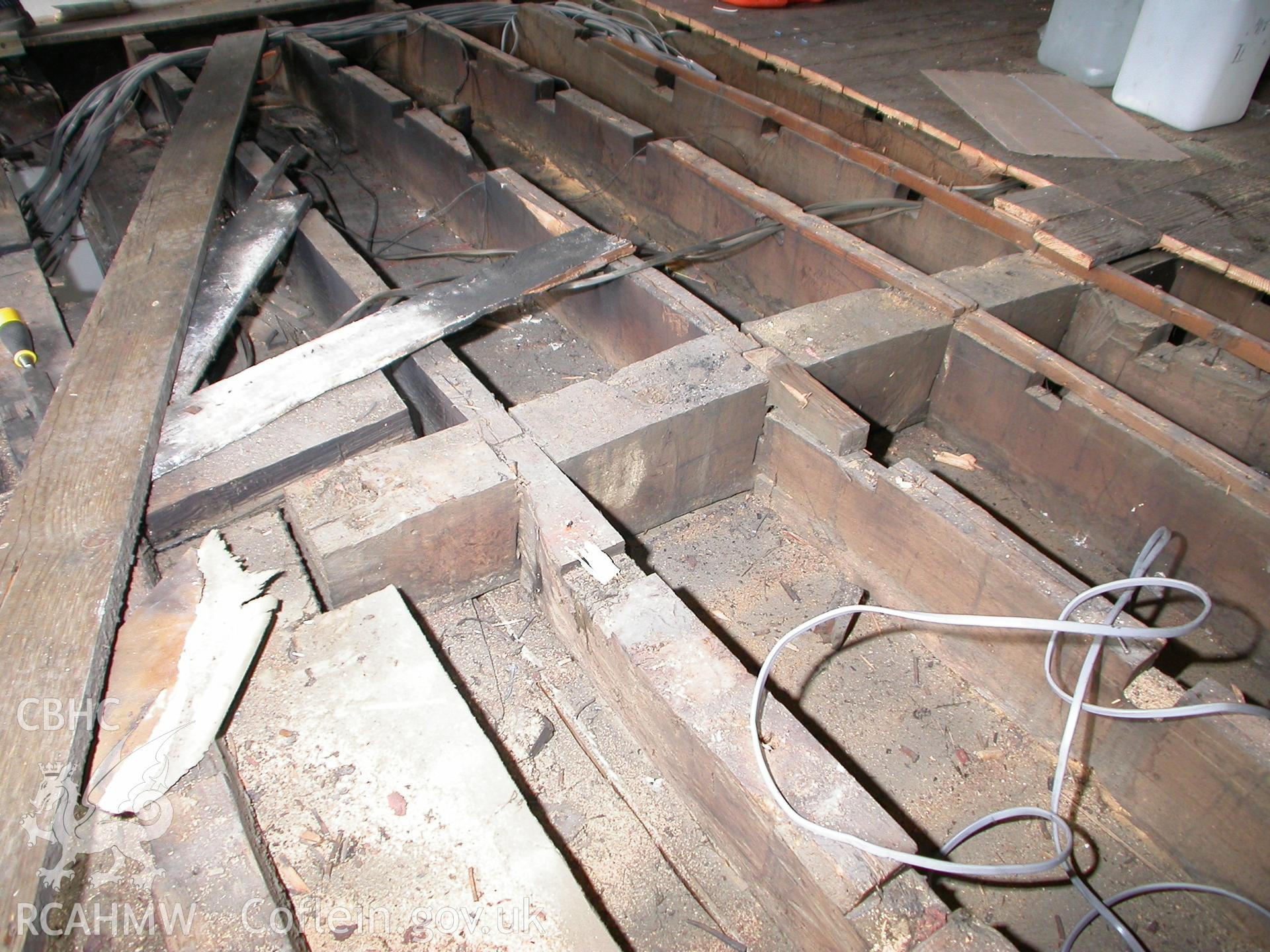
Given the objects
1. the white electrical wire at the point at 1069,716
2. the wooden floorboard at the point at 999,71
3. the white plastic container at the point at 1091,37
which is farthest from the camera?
the white plastic container at the point at 1091,37

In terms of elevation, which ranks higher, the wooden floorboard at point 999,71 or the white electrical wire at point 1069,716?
the wooden floorboard at point 999,71

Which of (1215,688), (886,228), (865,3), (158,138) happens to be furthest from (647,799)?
(865,3)

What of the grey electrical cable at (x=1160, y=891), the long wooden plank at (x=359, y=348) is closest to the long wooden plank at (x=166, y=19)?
the long wooden plank at (x=359, y=348)

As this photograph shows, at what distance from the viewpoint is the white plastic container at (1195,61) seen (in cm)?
427

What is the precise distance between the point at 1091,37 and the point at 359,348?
505cm

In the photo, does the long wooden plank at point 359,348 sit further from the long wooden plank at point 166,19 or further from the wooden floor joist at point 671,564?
the long wooden plank at point 166,19

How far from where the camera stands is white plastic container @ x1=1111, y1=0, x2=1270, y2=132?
427cm

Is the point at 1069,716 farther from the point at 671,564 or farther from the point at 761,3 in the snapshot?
the point at 761,3

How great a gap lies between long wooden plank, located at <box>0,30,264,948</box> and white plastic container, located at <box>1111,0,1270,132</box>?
16.8ft

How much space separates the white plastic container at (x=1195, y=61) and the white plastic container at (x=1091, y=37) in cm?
26

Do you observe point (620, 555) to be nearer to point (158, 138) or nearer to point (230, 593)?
point (230, 593)

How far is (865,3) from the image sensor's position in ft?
23.1

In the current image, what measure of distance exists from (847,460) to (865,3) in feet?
18.4

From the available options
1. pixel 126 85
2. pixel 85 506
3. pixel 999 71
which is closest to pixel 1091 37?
pixel 999 71
